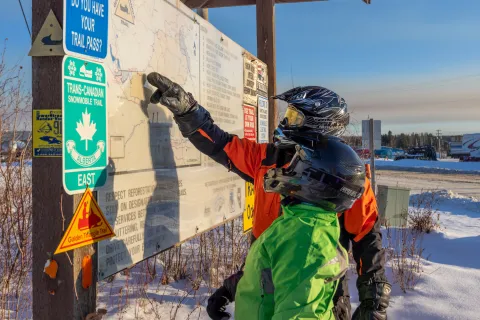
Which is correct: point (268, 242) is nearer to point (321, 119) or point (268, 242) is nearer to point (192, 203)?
point (321, 119)

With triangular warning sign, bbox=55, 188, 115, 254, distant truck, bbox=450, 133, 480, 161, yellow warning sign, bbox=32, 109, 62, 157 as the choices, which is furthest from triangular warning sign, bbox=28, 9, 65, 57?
distant truck, bbox=450, 133, 480, 161

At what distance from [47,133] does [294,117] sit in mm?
1255

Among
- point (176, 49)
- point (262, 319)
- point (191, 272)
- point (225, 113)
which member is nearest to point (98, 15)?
point (176, 49)

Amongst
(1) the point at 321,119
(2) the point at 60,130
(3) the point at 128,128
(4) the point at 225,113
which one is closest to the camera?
(2) the point at 60,130

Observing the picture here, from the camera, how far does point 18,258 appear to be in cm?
369

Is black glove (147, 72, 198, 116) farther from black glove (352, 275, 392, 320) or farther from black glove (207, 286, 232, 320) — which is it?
black glove (352, 275, 392, 320)

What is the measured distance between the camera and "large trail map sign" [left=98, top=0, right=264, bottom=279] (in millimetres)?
1873

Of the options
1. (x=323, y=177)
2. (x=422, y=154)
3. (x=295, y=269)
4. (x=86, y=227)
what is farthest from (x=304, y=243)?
(x=422, y=154)

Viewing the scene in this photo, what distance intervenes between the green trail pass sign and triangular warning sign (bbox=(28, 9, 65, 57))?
61 millimetres

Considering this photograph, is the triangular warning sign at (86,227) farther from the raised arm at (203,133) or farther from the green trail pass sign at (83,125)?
the raised arm at (203,133)

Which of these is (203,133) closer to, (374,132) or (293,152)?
(293,152)

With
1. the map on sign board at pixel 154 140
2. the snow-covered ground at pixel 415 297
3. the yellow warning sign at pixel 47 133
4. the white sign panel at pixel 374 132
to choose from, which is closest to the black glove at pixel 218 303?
the map on sign board at pixel 154 140

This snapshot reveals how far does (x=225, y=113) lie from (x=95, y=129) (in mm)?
1776

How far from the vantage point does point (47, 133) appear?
1.55m
